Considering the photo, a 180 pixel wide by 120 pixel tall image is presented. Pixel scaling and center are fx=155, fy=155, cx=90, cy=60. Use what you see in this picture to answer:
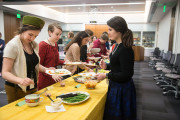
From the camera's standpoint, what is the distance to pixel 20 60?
1.43 m

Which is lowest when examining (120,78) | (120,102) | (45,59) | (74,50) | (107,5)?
(120,102)

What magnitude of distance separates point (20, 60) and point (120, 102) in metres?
1.03

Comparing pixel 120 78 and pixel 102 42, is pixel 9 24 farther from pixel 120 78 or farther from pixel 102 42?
pixel 120 78

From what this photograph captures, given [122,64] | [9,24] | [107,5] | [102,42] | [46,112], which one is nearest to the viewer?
[46,112]

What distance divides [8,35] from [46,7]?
288cm

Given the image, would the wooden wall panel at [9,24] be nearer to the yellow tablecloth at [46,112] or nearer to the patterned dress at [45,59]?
the patterned dress at [45,59]

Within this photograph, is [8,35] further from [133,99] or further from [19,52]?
[133,99]

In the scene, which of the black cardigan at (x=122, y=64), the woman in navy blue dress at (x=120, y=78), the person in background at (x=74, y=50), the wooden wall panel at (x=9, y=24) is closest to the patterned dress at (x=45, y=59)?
the person in background at (x=74, y=50)

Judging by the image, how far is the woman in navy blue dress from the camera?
1.45 metres

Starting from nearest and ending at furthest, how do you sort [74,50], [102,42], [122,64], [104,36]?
[122,64]
[74,50]
[104,36]
[102,42]

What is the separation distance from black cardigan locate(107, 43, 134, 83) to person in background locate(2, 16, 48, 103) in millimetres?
765

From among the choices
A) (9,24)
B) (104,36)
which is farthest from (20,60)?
(9,24)

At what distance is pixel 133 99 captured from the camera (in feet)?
5.07

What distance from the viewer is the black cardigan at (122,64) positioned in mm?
1417
